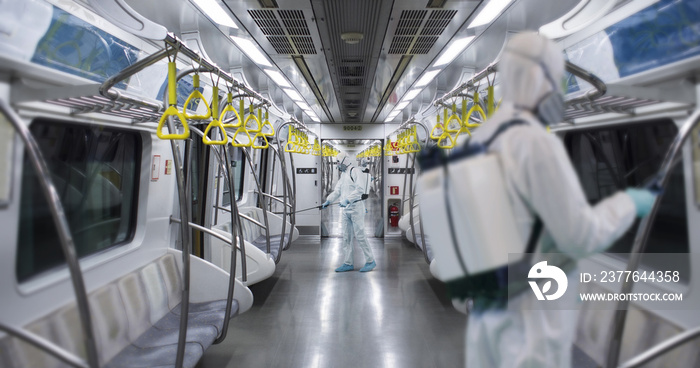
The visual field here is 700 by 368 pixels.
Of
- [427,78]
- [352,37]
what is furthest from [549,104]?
[427,78]

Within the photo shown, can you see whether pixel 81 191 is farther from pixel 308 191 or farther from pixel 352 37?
pixel 308 191

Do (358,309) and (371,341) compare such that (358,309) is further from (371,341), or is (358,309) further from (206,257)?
(206,257)

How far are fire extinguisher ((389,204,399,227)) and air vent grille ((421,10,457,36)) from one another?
615 centimetres

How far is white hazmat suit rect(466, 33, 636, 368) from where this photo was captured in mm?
1127

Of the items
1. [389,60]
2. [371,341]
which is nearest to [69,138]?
[389,60]

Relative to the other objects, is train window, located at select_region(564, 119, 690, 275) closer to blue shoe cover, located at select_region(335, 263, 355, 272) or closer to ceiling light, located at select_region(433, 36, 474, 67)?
ceiling light, located at select_region(433, 36, 474, 67)

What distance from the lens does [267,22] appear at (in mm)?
2797

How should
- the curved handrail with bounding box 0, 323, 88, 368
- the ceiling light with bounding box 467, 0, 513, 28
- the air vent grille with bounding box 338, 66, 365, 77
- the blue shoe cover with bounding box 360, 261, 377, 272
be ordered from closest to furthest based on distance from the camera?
the curved handrail with bounding box 0, 323, 88, 368 → the ceiling light with bounding box 467, 0, 513, 28 → the air vent grille with bounding box 338, 66, 365, 77 → the blue shoe cover with bounding box 360, 261, 377, 272

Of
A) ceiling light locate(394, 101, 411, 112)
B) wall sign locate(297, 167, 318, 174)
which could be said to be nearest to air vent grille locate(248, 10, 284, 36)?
ceiling light locate(394, 101, 411, 112)

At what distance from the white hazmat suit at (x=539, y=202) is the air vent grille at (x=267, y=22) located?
1.91 metres

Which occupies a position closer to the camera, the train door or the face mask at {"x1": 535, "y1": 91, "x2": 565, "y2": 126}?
the face mask at {"x1": 535, "y1": 91, "x2": 565, "y2": 126}

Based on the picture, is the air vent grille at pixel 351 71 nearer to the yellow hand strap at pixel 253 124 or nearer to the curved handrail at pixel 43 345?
the yellow hand strap at pixel 253 124

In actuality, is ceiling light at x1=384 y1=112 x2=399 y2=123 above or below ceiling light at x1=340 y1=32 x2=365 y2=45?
above

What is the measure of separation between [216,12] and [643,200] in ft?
8.99
